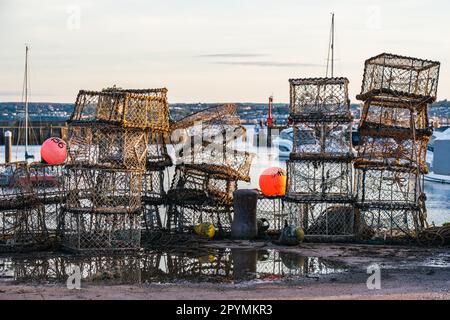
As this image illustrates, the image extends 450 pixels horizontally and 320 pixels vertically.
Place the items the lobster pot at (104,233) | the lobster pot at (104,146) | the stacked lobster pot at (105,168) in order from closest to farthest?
the lobster pot at (104,233) < the stacked lobster pot at (105,168) < the lobster pot at (104,146)

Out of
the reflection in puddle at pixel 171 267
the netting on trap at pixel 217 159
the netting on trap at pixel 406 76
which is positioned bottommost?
the reflection in puddle at pixel 171 267

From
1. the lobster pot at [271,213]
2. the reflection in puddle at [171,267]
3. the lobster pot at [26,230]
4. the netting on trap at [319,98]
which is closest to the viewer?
the reflection in puddle at [171,267]

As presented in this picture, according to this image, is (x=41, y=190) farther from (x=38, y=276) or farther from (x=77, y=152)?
(x=38, y=276)

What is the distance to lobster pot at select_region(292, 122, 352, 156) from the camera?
14.3m

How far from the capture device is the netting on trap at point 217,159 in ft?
48.0

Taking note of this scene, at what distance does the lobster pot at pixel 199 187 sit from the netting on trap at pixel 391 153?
2264 mm

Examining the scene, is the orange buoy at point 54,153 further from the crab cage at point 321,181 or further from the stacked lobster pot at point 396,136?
the stacked lobster pot at point 396,136

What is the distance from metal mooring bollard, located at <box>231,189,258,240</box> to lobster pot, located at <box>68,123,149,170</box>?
1.86m

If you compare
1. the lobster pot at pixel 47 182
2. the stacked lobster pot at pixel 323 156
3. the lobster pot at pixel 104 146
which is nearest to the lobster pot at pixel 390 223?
the stacked lobster pot at pixel 323 156

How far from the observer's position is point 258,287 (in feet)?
34.9

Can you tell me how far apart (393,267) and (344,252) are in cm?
135

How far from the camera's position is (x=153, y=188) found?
49.3 ft

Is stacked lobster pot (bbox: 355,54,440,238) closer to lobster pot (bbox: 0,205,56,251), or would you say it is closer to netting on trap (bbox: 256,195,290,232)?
netting on trap (bbox: 256,195,290,232)
